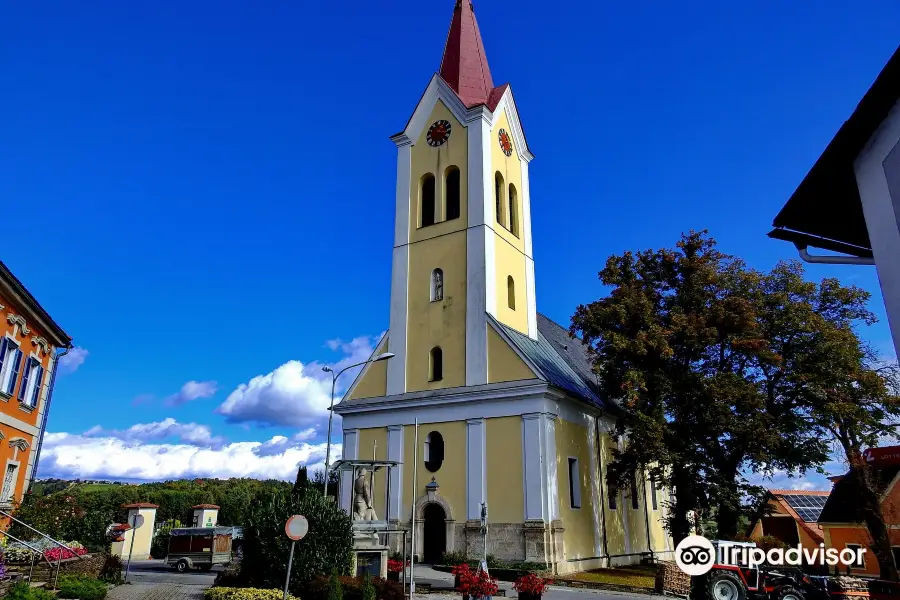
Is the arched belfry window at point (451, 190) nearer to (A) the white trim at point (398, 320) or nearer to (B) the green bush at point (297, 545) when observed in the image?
(A) the white trim at point (398, 320)

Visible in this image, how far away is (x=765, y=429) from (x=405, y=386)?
15.7 m

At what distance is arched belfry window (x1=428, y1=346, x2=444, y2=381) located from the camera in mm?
30547

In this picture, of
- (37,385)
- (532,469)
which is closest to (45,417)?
(37,385)

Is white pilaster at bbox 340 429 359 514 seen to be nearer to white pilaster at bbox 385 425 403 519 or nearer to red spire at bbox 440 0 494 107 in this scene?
white pilaster at bbox 385 425 403 519

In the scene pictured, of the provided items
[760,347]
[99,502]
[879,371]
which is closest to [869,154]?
[760,347]

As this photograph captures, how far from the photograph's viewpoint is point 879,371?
25.2 m

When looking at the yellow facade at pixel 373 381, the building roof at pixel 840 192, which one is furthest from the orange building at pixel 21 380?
the building roof at pixel 840 192

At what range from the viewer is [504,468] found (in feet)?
89.1

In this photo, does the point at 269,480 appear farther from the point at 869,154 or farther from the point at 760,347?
the point at 869,154

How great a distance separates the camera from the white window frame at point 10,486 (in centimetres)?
2009

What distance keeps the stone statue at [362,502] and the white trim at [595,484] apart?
12.9 meters

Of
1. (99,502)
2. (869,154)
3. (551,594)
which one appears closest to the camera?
(869,154)

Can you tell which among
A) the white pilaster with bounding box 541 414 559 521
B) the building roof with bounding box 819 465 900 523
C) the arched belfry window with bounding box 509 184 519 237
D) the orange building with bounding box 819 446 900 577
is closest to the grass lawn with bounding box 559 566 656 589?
the white pilaster with bounding box 541 414 559 521

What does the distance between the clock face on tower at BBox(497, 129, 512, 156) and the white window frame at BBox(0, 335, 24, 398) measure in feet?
80.3
